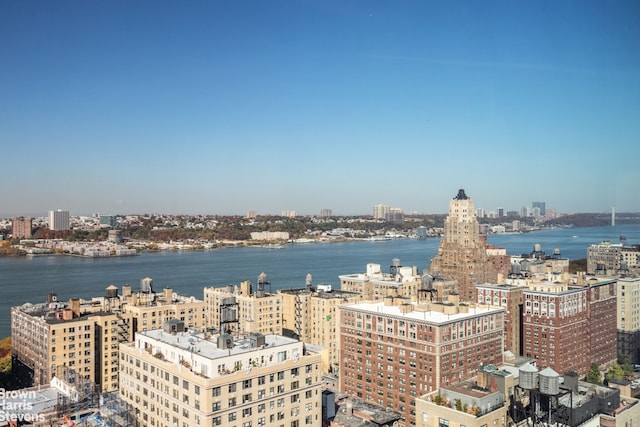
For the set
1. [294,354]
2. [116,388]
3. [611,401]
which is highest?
[294,354]

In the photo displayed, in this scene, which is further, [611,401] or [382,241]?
[382,241]

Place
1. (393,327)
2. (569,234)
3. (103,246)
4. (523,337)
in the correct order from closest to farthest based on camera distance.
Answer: (393,327) < (523,337) < (103,246) < (569,234)

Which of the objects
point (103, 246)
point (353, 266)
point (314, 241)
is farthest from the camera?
point (314, 241)

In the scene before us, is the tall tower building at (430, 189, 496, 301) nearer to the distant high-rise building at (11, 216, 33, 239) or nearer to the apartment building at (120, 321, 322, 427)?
the apartment building at (120, 321, 322, 427)

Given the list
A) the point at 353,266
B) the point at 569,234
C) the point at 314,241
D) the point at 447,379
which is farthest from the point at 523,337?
the point at 314,241

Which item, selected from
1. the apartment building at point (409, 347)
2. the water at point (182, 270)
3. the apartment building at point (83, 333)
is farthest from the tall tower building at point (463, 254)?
the apartment building at point (83, 333)

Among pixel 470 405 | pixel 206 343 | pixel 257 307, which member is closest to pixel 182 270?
pixel 257 307

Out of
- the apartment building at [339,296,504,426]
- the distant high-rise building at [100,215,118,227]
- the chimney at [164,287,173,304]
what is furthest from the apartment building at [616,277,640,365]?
the distant high-rise building at [100,215,118,227]

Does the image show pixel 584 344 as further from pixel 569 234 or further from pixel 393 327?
pixel 569 234

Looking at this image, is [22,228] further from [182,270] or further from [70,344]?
[70,344]
